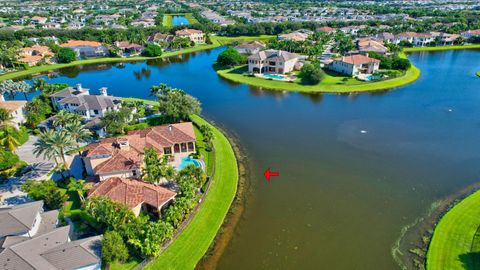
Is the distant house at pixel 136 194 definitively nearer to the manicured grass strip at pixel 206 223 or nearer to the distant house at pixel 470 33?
the manicured grass strip at pixel 206 223

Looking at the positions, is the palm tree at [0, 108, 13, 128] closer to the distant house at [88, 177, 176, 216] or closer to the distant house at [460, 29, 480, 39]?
the distant house at [88, 177, 176, 216]

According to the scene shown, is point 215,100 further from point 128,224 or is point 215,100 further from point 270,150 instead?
point 128,224

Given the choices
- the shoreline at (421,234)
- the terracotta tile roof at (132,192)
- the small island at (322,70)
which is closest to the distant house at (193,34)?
the small island at (322,70)

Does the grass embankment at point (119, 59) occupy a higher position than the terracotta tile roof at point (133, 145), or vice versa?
the grass embankment at point (119, 59)

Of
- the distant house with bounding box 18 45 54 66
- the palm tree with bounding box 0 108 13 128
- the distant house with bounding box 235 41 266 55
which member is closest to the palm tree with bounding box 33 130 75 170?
the palm tree with bounding box 0 108 13 128

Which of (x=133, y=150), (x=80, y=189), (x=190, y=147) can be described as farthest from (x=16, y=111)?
(x=190, y=147)
